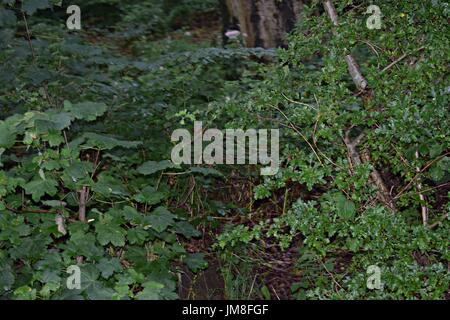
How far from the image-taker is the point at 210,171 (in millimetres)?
4629

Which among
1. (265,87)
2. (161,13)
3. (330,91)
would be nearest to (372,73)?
(330,91)

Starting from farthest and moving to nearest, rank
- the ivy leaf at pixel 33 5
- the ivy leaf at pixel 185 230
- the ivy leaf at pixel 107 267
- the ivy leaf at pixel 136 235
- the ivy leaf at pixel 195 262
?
the ivy leaf at pixel 33 5 → the ivy leaf at pixel 185 230 → the ivy leaf at pixel 195 262 → the ivy leaf at pixel 136 235 → the ivy leaf at pixel 107 267

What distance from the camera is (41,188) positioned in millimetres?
3789

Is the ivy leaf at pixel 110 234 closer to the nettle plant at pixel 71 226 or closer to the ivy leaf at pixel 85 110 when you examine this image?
the nettle plant at pixel 71 226

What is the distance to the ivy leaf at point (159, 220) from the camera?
3949 millimetres

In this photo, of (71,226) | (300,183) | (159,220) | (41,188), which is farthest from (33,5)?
(300,183)

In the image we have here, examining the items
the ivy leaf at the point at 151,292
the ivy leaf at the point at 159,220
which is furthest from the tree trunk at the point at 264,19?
the ivy leaf at the point at 151,292

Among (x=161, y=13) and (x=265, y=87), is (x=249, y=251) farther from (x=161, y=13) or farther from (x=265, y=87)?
(x=161, y=13)

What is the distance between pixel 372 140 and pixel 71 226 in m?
1.67

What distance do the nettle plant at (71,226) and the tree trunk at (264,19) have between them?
2.60m

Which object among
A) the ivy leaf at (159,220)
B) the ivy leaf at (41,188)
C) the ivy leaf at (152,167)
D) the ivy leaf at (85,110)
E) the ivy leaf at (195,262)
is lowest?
the ivy leaf at (195,262)

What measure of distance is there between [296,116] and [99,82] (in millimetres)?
2598

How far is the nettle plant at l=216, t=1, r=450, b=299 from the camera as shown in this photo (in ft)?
11.8

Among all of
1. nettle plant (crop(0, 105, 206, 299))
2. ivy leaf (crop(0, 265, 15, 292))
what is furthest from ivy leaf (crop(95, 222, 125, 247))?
ivy leaf (crop(0, 265, 15, 292))
